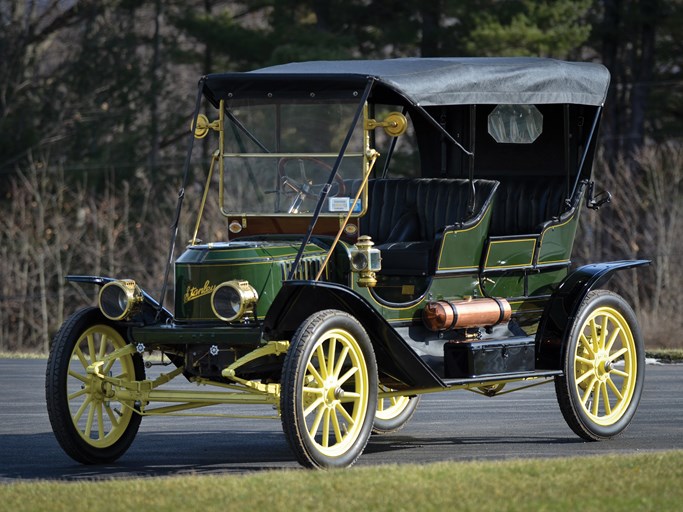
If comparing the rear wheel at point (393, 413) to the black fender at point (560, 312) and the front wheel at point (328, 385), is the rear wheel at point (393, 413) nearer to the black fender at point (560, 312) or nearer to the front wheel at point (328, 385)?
the black fender at point (560, 312)

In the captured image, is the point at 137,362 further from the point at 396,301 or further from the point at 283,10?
the point at 283,10

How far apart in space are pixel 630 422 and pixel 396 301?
2.18 m

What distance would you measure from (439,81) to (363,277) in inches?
62.0

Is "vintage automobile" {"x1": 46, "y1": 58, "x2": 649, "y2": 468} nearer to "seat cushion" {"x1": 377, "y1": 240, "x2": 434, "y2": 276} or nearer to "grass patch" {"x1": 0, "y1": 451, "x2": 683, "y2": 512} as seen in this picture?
"seat cushion" {"x1": 377, "y1": 240, "x2": 434, "y2": 276}

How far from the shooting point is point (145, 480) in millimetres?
8508

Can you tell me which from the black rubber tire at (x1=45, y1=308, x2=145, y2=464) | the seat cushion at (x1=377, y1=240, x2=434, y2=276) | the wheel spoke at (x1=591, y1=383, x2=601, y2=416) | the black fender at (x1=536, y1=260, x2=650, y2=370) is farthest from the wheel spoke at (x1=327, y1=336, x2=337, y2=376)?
the wheel spoke at (x1=591, y1=383, x2=601, y2=416)

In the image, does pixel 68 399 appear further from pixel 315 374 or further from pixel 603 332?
pixel 603 332

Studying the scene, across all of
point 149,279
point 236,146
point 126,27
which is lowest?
point 149,279

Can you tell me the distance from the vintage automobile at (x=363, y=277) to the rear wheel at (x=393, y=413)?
0.05 feet

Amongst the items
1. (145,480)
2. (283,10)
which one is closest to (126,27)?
(283,10)

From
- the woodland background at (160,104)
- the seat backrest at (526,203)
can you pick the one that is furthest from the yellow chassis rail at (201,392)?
the woodland background at (160,104)

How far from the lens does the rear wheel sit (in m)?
11.5

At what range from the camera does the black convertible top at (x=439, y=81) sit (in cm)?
1009

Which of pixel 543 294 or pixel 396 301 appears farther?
pixel 543 294
